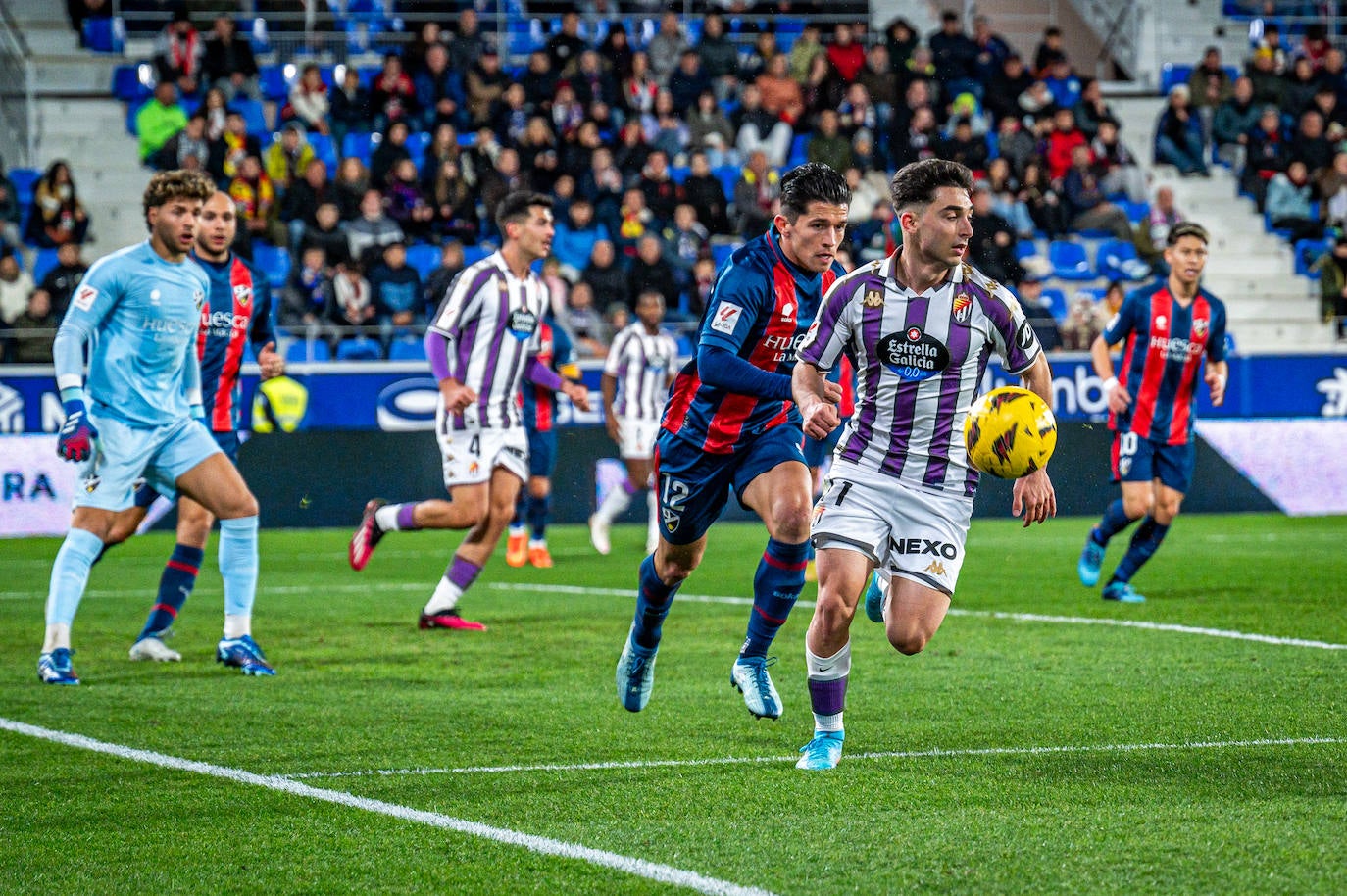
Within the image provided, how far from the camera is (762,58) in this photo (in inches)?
924

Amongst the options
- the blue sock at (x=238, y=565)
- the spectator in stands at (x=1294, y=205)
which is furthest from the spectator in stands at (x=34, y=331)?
the spectator in stands at (x=1294, y=205)

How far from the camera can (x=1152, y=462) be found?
448 inches

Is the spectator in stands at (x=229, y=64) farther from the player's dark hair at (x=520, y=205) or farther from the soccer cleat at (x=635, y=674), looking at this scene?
the soccer cleat at (x=635, y=674)

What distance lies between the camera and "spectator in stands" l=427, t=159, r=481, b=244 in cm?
2075

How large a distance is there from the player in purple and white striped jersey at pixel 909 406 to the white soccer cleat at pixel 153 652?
418 centimetres

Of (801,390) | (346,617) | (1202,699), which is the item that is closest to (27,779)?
(801,390)

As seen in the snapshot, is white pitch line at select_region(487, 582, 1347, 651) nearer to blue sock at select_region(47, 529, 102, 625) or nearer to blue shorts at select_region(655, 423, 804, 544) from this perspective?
blue shorts at select_region(655, 423, 804, 544)

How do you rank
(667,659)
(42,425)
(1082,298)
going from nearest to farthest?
(667,659) < (42,425) < (1082,298)

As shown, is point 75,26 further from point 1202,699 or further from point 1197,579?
point 1202,699

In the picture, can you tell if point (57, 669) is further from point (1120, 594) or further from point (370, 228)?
point (370, 228)

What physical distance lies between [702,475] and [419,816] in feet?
6.90

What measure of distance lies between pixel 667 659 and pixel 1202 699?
2.64m

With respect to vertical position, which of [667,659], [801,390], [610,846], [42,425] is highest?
[801,390]

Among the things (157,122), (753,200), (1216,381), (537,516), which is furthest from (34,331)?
(1216,381)
